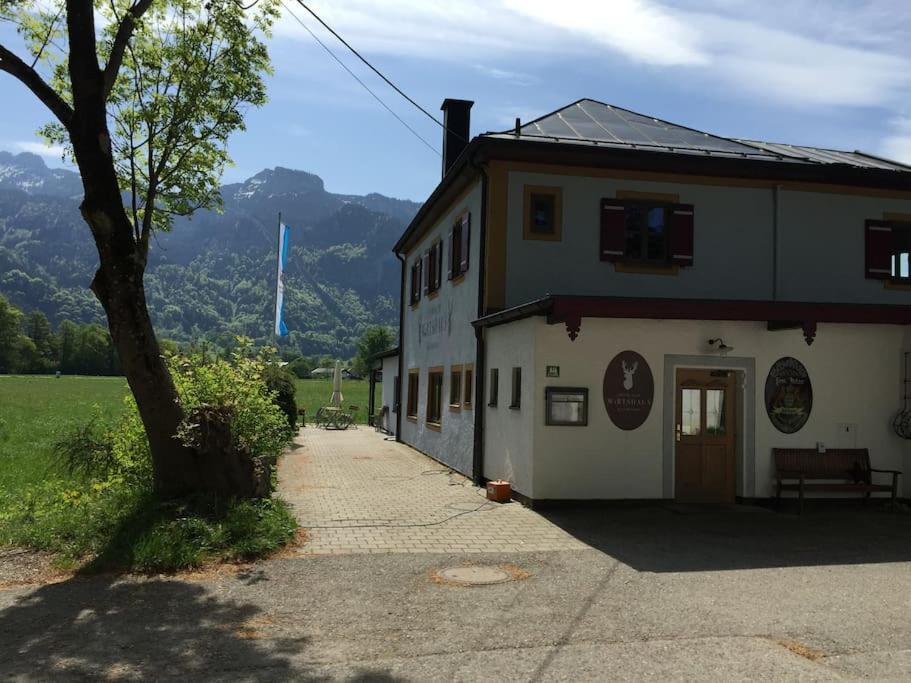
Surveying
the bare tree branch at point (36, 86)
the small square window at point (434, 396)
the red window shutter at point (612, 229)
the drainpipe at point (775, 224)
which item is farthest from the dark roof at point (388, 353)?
the bare tree branch at point (36, 86)

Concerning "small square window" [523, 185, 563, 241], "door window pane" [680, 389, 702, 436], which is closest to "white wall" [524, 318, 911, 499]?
"door window pane" [680, 389, 702, 436]

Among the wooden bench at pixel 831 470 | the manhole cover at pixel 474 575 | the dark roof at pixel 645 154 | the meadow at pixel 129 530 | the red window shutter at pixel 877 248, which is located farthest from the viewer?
the red window shutter at pixel 877 248

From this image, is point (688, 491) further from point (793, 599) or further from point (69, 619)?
point (69, 619)

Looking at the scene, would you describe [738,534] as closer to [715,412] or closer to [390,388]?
[715,412]

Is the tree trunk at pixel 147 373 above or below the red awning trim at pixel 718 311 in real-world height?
below

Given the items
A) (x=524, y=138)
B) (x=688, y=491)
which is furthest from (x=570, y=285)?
(x=688, y=491)

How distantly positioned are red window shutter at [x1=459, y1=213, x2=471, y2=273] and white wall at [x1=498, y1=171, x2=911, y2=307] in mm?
1712

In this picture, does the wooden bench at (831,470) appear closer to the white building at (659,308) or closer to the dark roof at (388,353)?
the white building at (659,308)

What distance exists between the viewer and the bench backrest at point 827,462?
38.7 ft

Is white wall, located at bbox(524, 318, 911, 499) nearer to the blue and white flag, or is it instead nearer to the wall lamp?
the wall lamp

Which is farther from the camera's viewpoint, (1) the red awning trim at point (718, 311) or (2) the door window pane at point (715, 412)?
(2) the door window pane at point (715, 412)

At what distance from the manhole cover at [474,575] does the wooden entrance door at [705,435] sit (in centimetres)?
527

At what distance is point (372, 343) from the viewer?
108 metres

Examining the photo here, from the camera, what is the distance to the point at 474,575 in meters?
7.34
